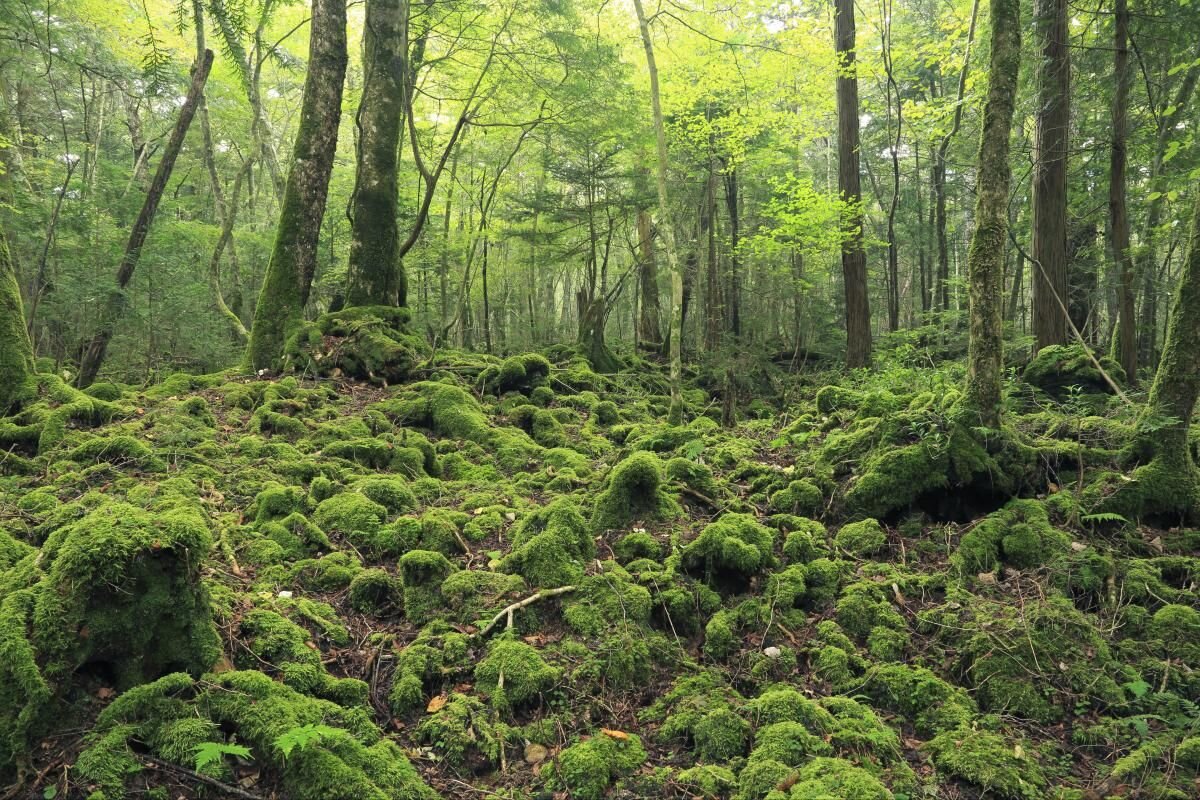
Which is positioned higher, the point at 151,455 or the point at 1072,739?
the point at 151,455

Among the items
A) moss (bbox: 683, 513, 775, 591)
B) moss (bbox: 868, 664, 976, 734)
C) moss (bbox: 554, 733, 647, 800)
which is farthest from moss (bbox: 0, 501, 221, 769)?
moss (bbox: 868, 664, 976, 734)

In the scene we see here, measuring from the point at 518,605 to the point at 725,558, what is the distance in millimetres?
1651

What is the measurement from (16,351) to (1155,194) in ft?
42.3

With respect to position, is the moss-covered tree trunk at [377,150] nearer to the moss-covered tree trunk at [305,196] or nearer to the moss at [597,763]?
the moss-covered tree trunk at [305,196]

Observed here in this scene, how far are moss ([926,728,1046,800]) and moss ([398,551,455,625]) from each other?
Result: 3230mm

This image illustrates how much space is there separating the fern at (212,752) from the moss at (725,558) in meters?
3.18

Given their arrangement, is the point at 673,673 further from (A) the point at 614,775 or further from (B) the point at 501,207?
(B) the point at 501,207

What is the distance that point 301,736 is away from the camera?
270 cm

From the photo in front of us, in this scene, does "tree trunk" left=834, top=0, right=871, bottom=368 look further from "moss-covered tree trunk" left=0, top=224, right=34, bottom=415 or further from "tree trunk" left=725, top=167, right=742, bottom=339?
"moss-covered tree trunk" left=0, top=224, right=34, bottom=415

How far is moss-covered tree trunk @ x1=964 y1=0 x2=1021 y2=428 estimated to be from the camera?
5328 millimetres

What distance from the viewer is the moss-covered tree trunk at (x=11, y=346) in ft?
20.7

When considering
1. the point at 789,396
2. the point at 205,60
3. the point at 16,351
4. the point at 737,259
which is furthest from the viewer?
the point at 737,259

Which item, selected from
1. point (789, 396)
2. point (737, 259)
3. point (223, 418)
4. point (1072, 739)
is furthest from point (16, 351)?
point (737, 259)

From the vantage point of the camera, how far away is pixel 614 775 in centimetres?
330
